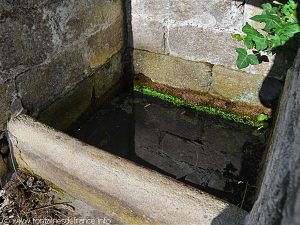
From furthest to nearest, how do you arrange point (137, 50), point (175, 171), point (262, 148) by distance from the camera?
point (137, 50) < point (262, 148) < point (175, 171)

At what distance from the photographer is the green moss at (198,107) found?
10.7 ft

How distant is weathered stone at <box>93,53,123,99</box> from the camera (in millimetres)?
3170

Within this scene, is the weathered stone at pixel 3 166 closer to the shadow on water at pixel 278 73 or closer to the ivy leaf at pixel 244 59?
the ivy leaf at pixel 244 59

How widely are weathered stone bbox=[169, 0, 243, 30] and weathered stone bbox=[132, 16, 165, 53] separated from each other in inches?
7.1

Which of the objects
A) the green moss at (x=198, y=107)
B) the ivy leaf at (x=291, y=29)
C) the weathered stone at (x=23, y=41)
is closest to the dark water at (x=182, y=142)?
the green moss at (x=198, y=107)

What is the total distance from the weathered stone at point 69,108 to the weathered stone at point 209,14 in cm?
95

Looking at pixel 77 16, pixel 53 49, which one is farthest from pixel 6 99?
pixel 77 16

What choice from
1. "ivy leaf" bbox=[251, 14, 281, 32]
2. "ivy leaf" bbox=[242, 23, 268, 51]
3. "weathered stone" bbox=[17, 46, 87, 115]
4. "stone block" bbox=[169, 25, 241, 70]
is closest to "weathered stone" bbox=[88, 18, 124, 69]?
"weathered stone" bbox=[17, 46, 87, 115]

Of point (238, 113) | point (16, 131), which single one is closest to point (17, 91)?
point (16, 131)

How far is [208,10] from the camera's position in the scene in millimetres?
2939

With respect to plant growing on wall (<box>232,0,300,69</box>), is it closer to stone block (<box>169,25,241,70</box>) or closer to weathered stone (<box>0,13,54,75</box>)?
stone block (<box>169,25,241,70</box>)

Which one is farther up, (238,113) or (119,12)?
(119,12)

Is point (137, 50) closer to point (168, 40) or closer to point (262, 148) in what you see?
point (168, 40)

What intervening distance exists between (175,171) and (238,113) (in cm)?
92
